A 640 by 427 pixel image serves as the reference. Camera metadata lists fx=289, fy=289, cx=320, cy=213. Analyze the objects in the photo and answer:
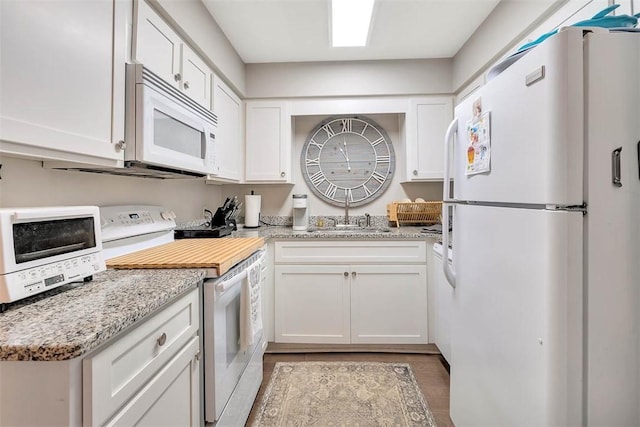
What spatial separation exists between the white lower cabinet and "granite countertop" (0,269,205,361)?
1291 millimetres

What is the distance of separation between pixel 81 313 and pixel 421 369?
2018mm

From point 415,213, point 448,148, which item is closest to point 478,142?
point 448,148

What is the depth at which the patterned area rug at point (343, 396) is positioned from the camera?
1556 mm

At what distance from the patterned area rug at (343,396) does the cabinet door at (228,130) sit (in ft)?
4.85

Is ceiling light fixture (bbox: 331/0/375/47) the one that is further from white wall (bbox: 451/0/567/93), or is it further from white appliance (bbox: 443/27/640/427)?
white appliance (bbox: 443/27/640/427)

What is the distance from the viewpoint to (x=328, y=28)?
2064mm

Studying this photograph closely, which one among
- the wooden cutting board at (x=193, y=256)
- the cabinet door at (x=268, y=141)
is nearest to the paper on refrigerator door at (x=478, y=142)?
the wooden cutting board at (x=193, y=256)

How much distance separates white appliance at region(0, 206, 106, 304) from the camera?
2.25 feet

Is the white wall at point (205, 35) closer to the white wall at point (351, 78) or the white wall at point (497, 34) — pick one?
the white wall at point (351, 78)

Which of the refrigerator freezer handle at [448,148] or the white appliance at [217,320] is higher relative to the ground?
the refrigerator freezer handle at [448,148]

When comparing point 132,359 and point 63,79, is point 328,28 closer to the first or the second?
point 63,79

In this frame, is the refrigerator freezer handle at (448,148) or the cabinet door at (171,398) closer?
the cabinet door at (171,398)

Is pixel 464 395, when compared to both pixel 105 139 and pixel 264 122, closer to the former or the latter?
pixel 105 139

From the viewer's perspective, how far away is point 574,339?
29.3 inches
